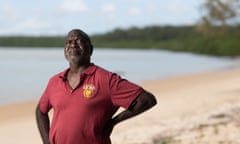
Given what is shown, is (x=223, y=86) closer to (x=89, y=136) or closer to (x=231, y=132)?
(x=231, y=132)

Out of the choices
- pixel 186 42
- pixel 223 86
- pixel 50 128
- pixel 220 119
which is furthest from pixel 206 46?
pixel 50 128

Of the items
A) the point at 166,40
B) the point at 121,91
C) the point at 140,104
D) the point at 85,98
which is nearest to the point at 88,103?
the point at 85,98

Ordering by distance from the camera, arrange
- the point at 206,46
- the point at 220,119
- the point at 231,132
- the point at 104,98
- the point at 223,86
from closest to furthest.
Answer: the point at 104,98, the point at 231,132, the point at 220,119, the point at 223,86, the point at 206,46

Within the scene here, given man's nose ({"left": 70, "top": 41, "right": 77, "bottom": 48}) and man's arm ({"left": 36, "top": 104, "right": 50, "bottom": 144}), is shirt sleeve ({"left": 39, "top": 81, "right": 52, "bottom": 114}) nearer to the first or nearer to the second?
man's arm ({"left": 36, "top": 104, "right": 50, "bottom": 144})

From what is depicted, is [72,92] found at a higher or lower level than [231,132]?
higher

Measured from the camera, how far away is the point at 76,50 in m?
3.48

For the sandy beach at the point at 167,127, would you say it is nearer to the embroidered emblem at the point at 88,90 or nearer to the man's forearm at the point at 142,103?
the man's forearm at the point at 142,103

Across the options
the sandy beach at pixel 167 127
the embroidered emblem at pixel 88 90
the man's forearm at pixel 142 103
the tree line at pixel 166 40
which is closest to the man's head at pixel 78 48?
the embroidered emblem at pixel 88 90

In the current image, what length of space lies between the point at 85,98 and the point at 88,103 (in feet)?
0.11

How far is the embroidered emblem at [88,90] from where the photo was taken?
336cm

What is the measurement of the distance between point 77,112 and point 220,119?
6834 millimetres

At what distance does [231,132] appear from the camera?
852cm

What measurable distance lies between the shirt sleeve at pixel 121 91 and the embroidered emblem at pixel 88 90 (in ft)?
0.33

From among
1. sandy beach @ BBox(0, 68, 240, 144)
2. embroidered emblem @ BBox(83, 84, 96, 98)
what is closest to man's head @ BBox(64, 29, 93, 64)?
embroidered emblem @ BBox(83, 84, 96, 98)
